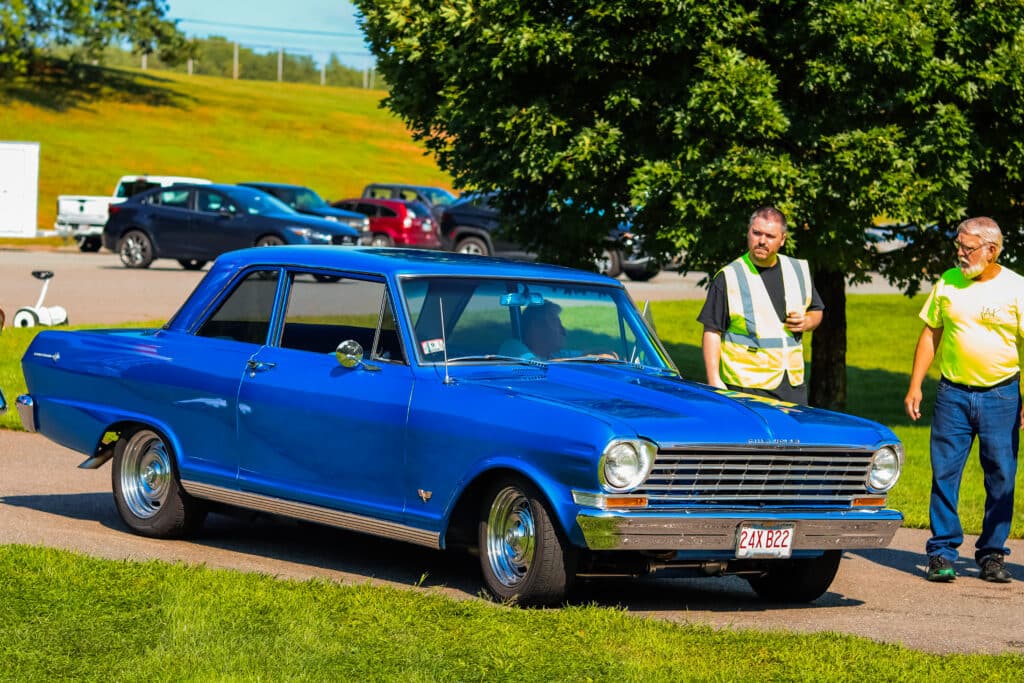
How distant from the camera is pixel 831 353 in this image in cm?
1878

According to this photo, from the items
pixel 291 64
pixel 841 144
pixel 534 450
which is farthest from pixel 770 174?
pixel 291 64

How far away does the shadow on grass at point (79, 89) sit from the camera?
3056 inches

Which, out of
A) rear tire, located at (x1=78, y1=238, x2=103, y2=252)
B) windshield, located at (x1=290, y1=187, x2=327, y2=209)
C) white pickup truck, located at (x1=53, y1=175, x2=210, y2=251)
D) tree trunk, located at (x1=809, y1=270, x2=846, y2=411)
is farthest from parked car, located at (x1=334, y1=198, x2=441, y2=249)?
tree trunk, located at (x1=809, y1=270, x2=846, y2=411)

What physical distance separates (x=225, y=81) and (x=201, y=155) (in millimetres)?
41141

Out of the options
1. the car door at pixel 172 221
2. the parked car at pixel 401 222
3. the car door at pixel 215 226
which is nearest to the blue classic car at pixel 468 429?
the car door at pixel 215 226

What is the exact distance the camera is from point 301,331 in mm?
8680

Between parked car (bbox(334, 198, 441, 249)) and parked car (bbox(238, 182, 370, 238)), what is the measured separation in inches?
73.9

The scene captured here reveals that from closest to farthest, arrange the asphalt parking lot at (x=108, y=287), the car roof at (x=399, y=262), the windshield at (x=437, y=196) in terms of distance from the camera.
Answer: the car roof at (x=399, y=262), the asphalt parking lot at (x=108, y=287), the windshield at (x=437, y=196)

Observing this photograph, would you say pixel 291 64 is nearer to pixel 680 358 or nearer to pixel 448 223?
pixel 448 223

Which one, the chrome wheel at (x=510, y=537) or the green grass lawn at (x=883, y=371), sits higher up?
the chrome wheel at (x=510, y=537)

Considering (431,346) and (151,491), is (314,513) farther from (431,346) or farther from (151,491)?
(151,491)

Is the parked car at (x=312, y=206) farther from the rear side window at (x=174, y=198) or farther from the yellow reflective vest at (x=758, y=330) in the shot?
the yellow reflective vest at (x=758, y=330)

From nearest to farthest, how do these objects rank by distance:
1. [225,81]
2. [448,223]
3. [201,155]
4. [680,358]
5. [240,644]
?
[240,644] → [680,358] → [448,223] → [201,155] → [225,81]

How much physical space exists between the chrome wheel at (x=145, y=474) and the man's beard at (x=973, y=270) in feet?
14.6
